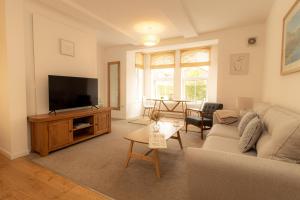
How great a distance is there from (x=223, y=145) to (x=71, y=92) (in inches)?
112

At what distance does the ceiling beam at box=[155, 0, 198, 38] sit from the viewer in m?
2.81

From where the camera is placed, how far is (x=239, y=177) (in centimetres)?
114

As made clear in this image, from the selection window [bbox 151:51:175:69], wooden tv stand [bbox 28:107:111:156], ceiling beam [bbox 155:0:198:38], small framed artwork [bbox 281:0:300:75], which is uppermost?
ceiling beam [bbox 155:0:198:38]

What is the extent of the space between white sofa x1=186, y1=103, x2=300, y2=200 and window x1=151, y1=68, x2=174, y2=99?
5.23 m

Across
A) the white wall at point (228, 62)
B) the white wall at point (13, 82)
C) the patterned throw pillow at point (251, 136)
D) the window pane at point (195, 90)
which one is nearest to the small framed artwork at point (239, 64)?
the white wall at point (228, 62)

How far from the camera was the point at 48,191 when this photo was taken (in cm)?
182

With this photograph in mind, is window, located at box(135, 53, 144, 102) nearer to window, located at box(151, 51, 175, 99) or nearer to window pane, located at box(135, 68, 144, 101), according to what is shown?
window pane, located at box(135, 68, 144, 101)

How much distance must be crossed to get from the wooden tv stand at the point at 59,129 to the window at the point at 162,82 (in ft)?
11.6

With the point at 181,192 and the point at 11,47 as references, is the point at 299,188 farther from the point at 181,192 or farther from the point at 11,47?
the point at 11,47

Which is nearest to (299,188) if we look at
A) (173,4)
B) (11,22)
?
(173,4)

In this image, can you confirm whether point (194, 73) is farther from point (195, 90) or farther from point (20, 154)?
point (20, 154)

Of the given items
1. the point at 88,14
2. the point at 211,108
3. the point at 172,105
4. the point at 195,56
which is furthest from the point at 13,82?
the point at 195,56

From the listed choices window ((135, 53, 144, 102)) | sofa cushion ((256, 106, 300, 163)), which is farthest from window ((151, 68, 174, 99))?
sofa cushion ((256, 106, 300, 163))

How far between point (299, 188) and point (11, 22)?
376 cm
